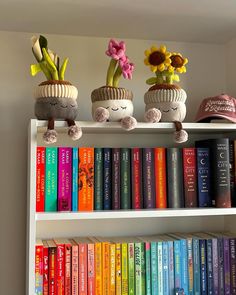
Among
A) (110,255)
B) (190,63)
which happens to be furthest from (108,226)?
(190,63)

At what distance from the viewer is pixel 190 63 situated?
1613mm

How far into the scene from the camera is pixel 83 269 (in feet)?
4.25

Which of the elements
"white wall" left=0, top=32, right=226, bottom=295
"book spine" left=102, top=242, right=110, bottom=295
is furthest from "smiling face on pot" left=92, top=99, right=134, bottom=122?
"book spine" left=102, top=242, right=110, bottom=295

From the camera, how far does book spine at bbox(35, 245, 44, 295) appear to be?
49.0 inches

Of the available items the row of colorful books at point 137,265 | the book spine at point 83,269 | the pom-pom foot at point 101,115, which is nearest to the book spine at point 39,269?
the row of colorful books at point 137,265

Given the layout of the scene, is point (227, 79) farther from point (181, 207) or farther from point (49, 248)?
point (49, 248)

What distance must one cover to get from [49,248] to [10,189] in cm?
28

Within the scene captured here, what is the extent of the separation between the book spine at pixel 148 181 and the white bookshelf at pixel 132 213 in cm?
6

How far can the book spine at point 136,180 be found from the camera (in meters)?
1.35

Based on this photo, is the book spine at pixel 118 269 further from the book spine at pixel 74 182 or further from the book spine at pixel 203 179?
the book spine at pixel 203 179

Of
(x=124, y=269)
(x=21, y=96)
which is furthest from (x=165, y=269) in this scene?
(x=21, y=96)

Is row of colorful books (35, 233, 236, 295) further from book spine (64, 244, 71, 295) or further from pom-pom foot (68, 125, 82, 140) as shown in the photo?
pom-pom foot (68, 125, 82, 140)

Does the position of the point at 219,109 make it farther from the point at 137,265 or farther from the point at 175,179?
the point at 137,265

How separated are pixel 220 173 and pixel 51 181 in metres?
0.56
